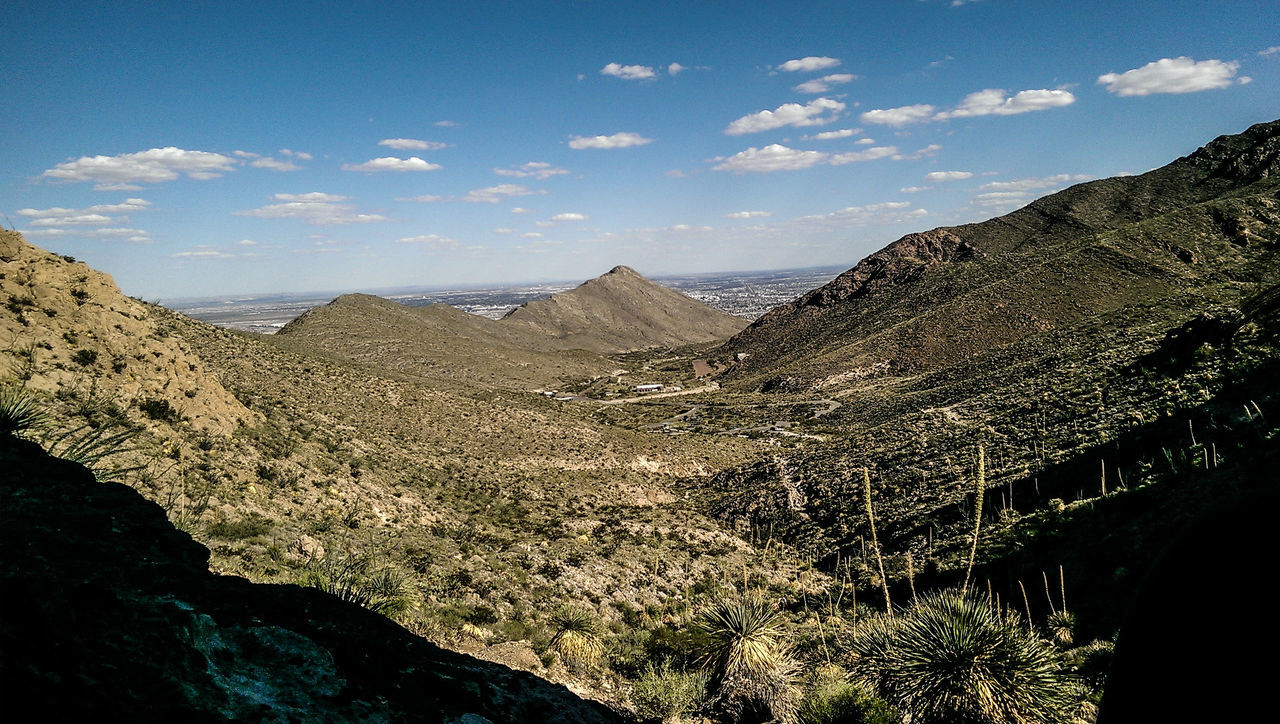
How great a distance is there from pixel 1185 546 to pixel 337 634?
576 centimetres

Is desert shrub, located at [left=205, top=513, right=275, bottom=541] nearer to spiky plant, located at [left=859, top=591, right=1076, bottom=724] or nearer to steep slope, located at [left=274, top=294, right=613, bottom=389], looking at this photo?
spiky plant, located at [left=859, top=591, right=1076, bottom=724]

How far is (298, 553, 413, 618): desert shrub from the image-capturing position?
7.91 meters

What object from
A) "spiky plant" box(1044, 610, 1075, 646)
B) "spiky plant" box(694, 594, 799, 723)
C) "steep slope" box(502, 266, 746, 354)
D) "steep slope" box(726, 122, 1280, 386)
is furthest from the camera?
"steep slope" box(502, 266, 746, 354)

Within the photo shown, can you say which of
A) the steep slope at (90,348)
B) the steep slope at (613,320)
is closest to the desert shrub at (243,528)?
the steep slope at (90,348)

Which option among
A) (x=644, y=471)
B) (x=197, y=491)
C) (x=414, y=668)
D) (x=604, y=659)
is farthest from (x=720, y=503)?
(x=414, y=668)

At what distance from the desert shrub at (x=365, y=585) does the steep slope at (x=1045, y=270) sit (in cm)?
4504

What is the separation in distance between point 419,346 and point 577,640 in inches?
2608

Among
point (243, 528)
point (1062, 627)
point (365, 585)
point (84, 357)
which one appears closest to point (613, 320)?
point (84, 357)

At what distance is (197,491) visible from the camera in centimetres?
1160

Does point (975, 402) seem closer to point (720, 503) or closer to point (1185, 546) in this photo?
point (720, 503)

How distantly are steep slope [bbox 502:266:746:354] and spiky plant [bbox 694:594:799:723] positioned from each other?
129174mm

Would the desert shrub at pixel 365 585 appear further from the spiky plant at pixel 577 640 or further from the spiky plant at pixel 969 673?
the spiky plant at pixel 969 673

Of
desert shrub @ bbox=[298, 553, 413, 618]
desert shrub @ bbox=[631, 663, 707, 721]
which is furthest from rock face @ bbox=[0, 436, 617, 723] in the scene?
desert shrub @ bbox=[631, 663, 707, 721]

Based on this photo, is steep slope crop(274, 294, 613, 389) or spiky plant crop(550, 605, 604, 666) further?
steep slope crop(274, 294, 613, 389)
